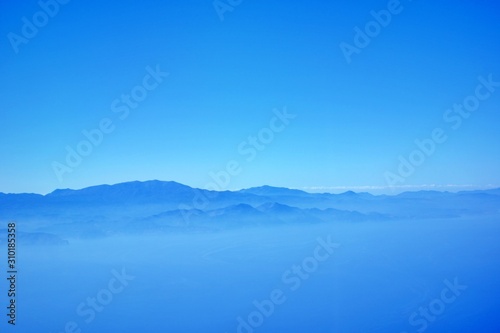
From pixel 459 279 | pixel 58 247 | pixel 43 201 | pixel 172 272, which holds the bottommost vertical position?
pixel 459 279

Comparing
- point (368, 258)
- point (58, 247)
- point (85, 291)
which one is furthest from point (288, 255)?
point (58, 247)

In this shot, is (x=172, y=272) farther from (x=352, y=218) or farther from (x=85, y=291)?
(x=352, y=218)

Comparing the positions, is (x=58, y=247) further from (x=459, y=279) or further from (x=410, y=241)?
(x=410, y=241)

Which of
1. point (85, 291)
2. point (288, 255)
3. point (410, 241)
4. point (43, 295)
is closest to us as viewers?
point (43, 295)

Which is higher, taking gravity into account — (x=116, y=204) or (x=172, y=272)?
(x=116, y=204)

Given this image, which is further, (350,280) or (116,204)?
(116,204)

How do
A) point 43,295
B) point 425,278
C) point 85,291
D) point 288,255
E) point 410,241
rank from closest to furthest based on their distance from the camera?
point 43,295 < point 85,291 < point 425,278 < point 288,255 < point 410,241
